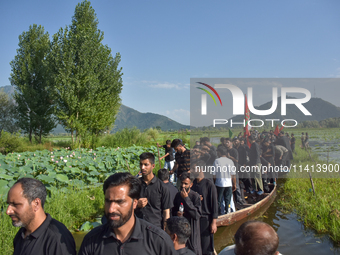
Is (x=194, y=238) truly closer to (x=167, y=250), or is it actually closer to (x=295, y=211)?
(x=167, y=250)

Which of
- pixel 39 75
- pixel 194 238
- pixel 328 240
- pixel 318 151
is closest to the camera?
pixel 194 238

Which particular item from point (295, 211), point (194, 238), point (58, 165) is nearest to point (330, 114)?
point (295, 211)

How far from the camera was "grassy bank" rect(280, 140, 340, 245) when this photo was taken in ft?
21.4

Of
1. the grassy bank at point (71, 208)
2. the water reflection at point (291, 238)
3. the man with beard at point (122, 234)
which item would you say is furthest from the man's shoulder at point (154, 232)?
the water reflection at point (291, 238)

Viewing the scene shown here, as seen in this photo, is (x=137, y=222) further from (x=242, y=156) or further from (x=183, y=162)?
(x=242, y=156)

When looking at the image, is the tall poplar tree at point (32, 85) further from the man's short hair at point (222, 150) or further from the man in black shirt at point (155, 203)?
the man in black shirt at point (155, 203)

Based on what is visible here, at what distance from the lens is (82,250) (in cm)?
194

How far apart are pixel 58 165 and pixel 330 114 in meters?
9.90

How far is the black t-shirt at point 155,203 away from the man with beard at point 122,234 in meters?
1.50

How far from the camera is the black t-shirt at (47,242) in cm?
207

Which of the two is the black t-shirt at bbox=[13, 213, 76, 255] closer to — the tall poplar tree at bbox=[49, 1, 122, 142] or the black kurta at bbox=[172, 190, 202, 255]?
the black kurta at bbox=[172, 190, 202, 255]

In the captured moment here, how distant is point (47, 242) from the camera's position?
2.11 meters

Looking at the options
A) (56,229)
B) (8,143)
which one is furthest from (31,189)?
(8,143)

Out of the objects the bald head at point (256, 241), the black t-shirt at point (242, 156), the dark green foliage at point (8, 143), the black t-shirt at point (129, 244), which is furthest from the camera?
the dark green foliage at point (8, 143)
